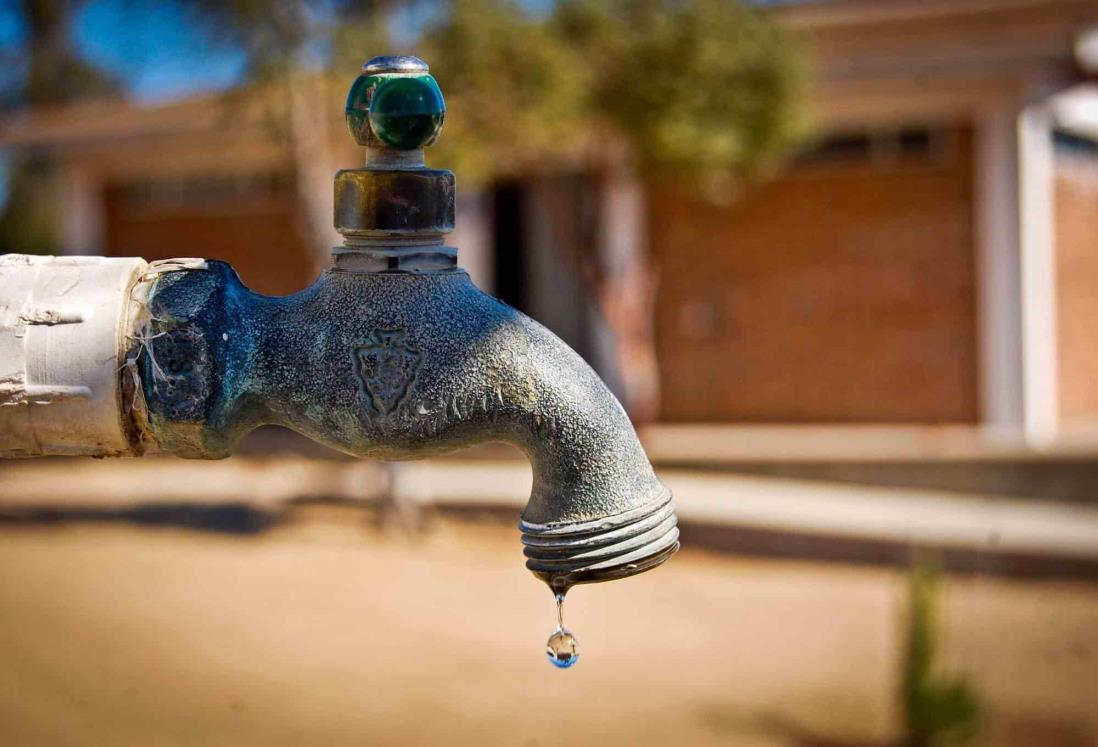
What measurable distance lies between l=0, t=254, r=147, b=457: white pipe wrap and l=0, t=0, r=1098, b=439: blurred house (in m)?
8.41

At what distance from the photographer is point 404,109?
164 cm

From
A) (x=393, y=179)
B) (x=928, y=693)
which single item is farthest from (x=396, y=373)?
(x=928, y=693)

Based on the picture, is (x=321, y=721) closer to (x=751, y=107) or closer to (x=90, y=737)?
(x=90, y=737)

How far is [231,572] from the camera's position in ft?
26.3

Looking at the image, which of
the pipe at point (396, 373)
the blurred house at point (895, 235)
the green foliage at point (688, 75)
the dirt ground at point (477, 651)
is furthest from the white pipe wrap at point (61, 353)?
the blurred house at point (895, 235)

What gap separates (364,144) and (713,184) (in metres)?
9.65

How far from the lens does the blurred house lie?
10.8 meters

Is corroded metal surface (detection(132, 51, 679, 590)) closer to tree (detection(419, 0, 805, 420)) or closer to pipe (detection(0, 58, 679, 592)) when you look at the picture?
pipe (detection(0, 58, 679, 592))

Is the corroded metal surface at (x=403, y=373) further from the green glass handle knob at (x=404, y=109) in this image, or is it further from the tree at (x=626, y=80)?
the tree at (x=626, y=80)

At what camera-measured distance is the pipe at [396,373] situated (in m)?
1.57

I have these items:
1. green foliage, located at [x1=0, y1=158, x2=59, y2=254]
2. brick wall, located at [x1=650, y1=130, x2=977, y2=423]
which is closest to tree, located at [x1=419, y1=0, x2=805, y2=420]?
brick wall, located at [x1=650, y1=130, x2=977, y2=423]

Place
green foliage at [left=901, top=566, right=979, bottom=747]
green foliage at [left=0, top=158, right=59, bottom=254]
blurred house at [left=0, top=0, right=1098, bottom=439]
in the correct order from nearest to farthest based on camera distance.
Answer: green foliage at [left=901, top=566, right=979, bottom=747], blurred house at [left=0, top=0, right=1098, bottom=439], green foliage at [left=0, top=158, right=59, bottom=254]

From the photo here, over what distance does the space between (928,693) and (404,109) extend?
4.56m

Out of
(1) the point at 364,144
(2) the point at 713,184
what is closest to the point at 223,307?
(1) the point at 364,144
